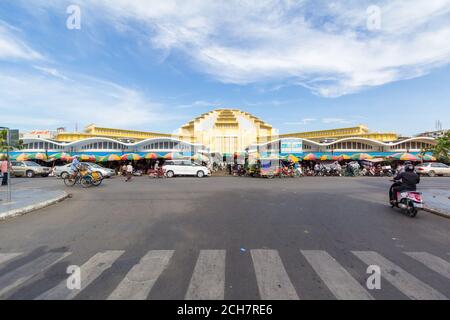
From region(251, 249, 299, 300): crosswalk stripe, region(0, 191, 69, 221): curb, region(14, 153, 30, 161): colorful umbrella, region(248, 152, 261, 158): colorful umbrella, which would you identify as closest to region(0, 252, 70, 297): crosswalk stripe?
region(251, 249, 299, 300): crosswalk stripe

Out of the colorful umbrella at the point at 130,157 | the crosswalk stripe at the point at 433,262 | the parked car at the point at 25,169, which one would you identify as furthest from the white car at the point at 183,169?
the crosswalk stripe at the point at 433,262

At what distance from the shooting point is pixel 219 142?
47.8 metres

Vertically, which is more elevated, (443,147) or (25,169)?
(443,147)

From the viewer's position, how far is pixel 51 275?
3.32m

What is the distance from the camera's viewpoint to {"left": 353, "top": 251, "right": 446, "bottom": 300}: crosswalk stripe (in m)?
2.83

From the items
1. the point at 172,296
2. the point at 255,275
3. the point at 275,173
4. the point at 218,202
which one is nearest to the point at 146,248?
the point at 172,296

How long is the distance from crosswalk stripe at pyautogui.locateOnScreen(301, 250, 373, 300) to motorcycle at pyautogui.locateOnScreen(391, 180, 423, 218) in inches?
197

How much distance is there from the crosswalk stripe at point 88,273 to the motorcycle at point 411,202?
27.7ft

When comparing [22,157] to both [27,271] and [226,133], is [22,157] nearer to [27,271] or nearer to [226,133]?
[27,271]

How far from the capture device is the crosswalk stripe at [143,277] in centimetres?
278

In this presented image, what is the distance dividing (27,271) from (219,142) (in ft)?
147

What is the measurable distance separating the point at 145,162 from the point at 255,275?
29.9 metres

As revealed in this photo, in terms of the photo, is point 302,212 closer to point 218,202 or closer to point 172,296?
point 218,202

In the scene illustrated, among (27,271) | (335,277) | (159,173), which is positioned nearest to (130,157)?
(159,173)
